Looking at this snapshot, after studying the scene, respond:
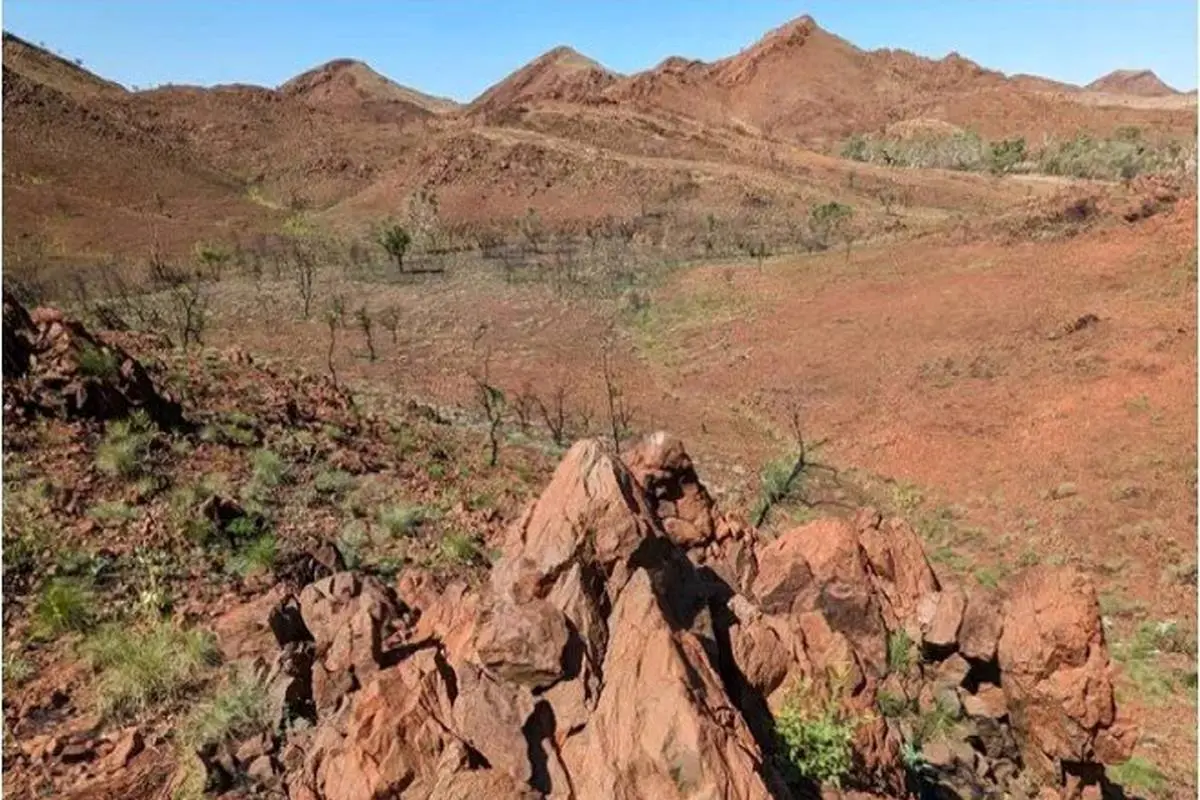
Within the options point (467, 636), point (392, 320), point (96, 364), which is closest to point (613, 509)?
point (467, 636)

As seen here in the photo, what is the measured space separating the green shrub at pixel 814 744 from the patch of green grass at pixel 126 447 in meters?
6.73

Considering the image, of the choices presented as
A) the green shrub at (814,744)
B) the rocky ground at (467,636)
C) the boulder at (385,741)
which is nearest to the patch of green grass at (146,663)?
the rocky ground at (467,636)

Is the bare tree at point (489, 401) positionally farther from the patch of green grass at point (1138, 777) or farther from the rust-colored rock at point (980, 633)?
the patch of green grass at point (1138, 777)

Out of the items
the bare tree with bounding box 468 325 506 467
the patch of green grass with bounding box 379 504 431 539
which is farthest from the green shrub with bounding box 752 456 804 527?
the patch of green grass with bounding box 379 504 431 539

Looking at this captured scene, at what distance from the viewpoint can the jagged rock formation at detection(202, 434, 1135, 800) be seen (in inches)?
164

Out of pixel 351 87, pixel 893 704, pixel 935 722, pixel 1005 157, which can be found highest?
pixel 351 87

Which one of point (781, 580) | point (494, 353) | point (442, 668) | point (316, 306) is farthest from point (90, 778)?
point (316, 306)

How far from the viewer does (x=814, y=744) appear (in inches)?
196

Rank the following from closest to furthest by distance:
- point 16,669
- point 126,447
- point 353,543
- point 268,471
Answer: point 16,669 → point 353,543 → point 126,447 → point 268,471

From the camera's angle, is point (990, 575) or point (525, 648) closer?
point (525, 648)

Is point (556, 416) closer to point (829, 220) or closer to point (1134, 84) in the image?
point (829, 220)

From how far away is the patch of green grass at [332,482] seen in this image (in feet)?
33.3

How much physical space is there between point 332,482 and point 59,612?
12.7 feet

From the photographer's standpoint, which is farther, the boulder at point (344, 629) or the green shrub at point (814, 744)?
the boulder at point (344, 629)
